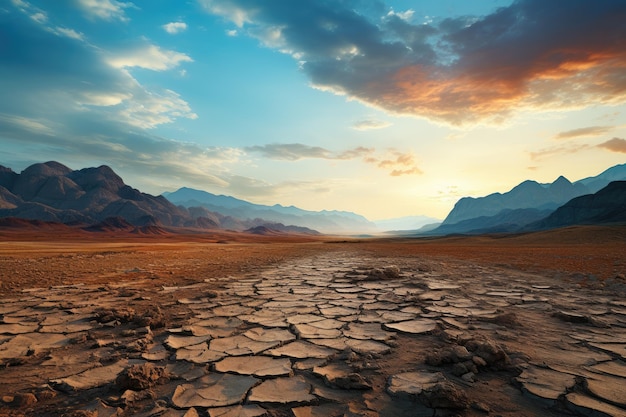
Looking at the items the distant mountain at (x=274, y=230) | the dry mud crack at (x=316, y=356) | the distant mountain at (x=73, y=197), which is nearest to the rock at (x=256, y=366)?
the dry mud crack at (x=316, y=356)

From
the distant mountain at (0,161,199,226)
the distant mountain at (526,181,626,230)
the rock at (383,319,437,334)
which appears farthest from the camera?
the distant mountain at (0,161,199,226)

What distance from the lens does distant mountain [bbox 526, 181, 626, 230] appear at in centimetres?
5324

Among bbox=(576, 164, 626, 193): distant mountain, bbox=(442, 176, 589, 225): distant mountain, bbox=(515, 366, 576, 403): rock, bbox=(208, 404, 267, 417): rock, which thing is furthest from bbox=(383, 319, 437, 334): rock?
bbox=(576, 164, 626, 193): distant mountain

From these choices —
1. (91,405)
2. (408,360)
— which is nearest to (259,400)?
(91,405)

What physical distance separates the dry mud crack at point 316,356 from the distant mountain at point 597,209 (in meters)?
65.8

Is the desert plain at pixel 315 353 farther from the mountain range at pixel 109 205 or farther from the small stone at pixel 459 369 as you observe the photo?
the mountain range at pixel 109 205

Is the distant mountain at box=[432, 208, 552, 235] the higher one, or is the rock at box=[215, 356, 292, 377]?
the distant mountain at box=[432, 208, 552, 235]

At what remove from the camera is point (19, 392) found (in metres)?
2.02

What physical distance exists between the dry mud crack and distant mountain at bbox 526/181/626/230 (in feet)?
216

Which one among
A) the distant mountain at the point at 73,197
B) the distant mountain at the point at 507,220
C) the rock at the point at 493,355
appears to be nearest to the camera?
the rock at the point at 493,355

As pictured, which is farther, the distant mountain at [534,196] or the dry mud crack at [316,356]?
the distant mountain at [534,196]

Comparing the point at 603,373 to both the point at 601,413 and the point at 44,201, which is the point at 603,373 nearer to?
the point at 601,413

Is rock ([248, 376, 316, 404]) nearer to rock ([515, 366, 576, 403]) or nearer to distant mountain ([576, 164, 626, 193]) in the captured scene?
rock ([515, 366, 576, 403])

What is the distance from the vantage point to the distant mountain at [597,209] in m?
53.2
